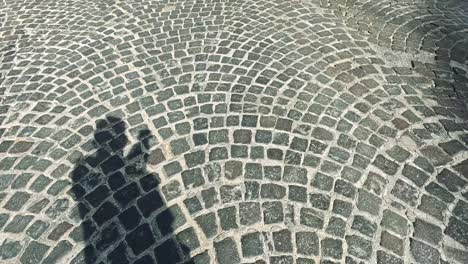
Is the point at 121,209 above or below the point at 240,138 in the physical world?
below

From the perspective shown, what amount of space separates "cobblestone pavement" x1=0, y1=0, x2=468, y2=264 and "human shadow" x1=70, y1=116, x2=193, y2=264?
0.05 feet

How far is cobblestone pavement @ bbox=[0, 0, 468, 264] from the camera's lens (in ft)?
12.2

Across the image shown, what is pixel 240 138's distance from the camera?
4754mm

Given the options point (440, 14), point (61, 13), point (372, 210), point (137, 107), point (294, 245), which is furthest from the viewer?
point (61, 13)

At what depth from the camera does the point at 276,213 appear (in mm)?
3887

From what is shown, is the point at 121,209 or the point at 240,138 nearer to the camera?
the point at 121,209

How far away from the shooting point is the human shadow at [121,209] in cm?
362

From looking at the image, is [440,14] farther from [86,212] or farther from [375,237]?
[86,212]

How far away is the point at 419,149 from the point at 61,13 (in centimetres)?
785

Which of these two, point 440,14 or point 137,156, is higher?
point 440,14

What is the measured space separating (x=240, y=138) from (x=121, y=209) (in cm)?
176

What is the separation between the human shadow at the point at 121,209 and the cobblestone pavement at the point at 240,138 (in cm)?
2

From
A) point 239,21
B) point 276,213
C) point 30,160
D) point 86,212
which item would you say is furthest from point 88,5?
point 276,213

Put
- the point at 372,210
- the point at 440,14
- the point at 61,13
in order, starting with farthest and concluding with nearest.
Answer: the point at 61,13, the point at 440,14, the point at 372,210
